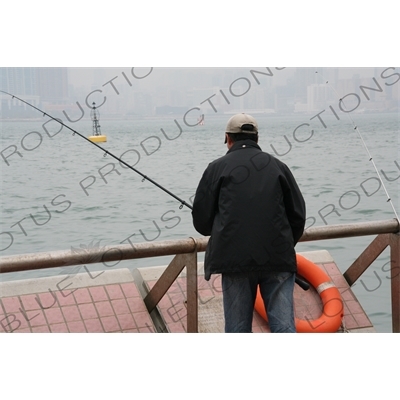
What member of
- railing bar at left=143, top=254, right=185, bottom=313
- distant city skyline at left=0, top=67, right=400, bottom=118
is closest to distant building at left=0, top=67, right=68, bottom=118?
distant city skyline at left=0, top=67, right=400, bottom=118

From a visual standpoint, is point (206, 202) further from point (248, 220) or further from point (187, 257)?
point (187, 257)

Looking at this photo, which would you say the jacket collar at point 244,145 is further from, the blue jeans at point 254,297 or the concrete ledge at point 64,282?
the concrete ledge at point 64,282

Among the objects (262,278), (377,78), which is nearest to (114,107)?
(377,78)

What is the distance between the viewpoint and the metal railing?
3.04 metres

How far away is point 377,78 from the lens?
13.3 feet

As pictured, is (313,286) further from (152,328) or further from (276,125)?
(276,125)

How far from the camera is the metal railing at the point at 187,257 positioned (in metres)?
3.04

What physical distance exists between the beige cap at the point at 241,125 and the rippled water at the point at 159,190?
1.72m

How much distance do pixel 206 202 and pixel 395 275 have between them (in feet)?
5.01

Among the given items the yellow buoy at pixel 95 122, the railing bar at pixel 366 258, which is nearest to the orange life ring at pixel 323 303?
the railing bar at pixel 366 258

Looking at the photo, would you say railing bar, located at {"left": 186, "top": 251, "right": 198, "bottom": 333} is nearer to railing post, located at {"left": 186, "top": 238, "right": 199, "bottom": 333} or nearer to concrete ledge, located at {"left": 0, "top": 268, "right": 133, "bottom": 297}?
railing post, located at {"left": 186, "top": 238, "right": 199, "bottom": 333}

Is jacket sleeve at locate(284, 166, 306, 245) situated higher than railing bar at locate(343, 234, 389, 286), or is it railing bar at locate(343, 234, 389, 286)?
jacket sleeve at locate(284, 166, 306, 245)

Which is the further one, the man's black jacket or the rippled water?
the rippled water

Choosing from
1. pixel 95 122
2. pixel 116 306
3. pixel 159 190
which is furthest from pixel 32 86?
pixel 159 190
